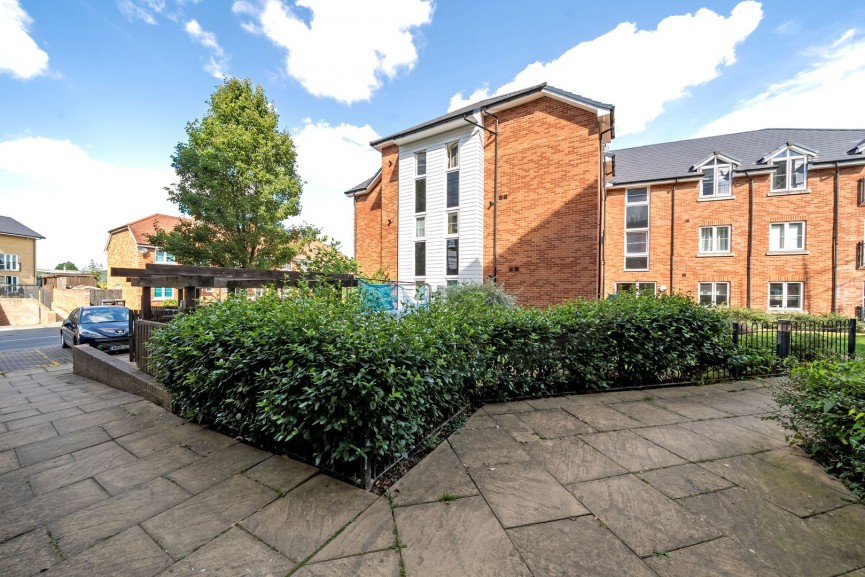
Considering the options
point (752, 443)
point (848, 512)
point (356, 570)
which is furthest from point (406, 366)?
point (752, 443)

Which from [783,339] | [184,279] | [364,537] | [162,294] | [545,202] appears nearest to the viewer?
[364,537]

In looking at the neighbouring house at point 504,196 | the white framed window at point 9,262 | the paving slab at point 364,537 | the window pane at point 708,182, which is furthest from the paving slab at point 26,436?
the white framed window at point 9,262

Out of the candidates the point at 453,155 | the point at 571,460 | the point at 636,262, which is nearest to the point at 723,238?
the point at 636,262

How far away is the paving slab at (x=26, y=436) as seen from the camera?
3619mm

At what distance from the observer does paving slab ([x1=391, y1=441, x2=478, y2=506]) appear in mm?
2455

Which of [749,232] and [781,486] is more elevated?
[749,232]

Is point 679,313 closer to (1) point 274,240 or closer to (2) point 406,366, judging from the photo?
(2) point 406,366

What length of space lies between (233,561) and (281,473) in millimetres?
892

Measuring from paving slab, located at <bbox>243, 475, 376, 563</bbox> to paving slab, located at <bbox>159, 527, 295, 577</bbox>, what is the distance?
0.05 m

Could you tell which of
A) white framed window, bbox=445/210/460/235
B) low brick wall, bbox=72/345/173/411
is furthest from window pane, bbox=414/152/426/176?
low brick wall, bbox=72/345/173/411

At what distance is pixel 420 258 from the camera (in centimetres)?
1421

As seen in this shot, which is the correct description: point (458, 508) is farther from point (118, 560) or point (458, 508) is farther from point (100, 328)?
point (100, 328)

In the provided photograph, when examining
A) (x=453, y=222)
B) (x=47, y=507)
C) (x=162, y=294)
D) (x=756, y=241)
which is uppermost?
(x=453, y=222)

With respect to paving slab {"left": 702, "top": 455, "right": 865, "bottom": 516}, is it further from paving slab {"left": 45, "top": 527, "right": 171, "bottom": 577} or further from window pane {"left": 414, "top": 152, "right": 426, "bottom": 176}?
window pane {"left": 414, "top": 152, "right": 426, "bottom": 176}
